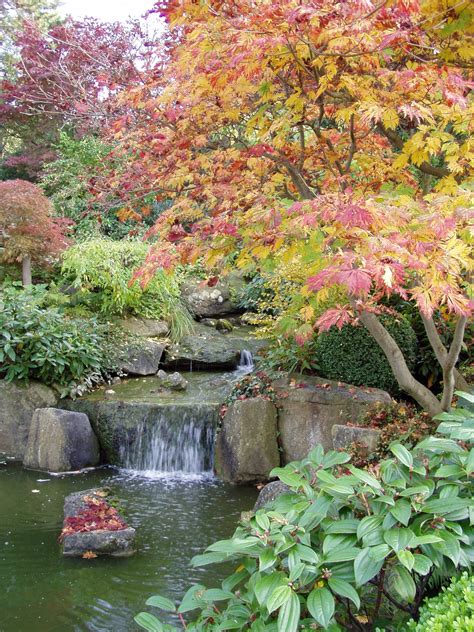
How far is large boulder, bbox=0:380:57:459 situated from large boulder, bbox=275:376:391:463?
10.4ft

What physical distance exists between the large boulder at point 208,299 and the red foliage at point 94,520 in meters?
6.23

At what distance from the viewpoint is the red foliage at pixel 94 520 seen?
197 inches

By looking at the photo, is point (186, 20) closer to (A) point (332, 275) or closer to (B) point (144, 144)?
(B) point (144, 144)

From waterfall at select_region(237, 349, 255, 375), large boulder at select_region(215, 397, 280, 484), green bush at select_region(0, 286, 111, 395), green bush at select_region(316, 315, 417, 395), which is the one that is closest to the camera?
green bush at select_region(316, 315, 417, 395)

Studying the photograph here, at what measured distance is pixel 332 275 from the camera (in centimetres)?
251

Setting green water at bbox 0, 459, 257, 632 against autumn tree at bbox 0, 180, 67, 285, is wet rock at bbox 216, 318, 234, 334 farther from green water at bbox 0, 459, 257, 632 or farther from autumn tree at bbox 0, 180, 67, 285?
green water at bbox 0, 459, 257, 632

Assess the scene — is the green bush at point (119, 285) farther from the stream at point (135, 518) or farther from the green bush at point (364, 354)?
the green bush at point (364, 354)

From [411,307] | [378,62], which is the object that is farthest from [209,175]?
[411,307]

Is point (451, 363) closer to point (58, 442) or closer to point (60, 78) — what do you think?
point (58, 442)

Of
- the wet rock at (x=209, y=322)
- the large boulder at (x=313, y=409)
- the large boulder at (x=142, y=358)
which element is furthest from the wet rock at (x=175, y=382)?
the wet rock at (x=209, y=322)

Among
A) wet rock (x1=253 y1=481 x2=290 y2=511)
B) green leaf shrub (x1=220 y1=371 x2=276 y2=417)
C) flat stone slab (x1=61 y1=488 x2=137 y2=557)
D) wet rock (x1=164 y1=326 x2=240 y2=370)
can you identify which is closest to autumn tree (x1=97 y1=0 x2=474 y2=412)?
wet rock (x1=253 y1=481 x2=290 y2=511)

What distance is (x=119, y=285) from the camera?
993 centimetres

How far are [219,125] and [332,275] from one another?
2121mm

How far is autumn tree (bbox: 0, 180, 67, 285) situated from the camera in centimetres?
934
